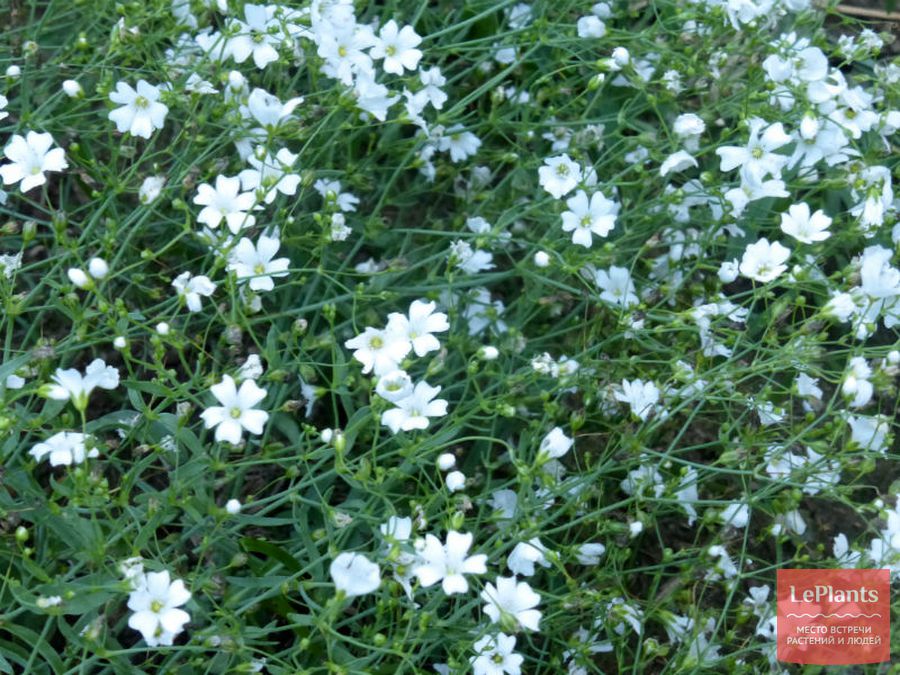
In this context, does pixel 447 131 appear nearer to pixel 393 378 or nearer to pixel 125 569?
pixel 393 378

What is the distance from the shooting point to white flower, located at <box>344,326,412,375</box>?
302 centimetres

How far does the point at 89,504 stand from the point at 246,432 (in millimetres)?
670

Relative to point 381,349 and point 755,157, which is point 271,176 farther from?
point 755,157

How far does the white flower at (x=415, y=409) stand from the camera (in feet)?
9.61

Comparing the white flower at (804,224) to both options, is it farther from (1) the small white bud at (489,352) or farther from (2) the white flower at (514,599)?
(2) the white flower at (514,599)

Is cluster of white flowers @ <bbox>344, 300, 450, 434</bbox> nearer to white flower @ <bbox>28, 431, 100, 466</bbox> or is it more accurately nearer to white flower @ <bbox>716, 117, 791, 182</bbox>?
white flower @ <bbox>28, 431, 100, 466</bbox>

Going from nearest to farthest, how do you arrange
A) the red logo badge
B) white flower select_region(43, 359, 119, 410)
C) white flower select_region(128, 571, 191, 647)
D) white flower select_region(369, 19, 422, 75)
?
white flower select_region(128, 571, 191, 647) < white flower select_region(43, 359, 119, 410) < the red logo badge < white flower select_region(369, 19, 422, 75)

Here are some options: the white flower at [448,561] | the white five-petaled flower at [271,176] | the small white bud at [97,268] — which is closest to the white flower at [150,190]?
the white five-petaled flower at [271,176]

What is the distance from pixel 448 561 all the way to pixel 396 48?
5.74 feet

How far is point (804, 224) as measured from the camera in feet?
11.5

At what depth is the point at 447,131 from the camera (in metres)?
3.79

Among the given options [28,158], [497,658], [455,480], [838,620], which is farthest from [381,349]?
[838,620]

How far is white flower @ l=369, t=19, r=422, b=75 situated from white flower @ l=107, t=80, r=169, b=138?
0.70 metres

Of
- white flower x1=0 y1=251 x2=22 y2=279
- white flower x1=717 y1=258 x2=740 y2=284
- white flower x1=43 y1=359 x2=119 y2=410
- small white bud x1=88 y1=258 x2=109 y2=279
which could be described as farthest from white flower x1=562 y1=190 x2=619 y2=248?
white flower x1=0 y1=251 x2=22 y2=279
